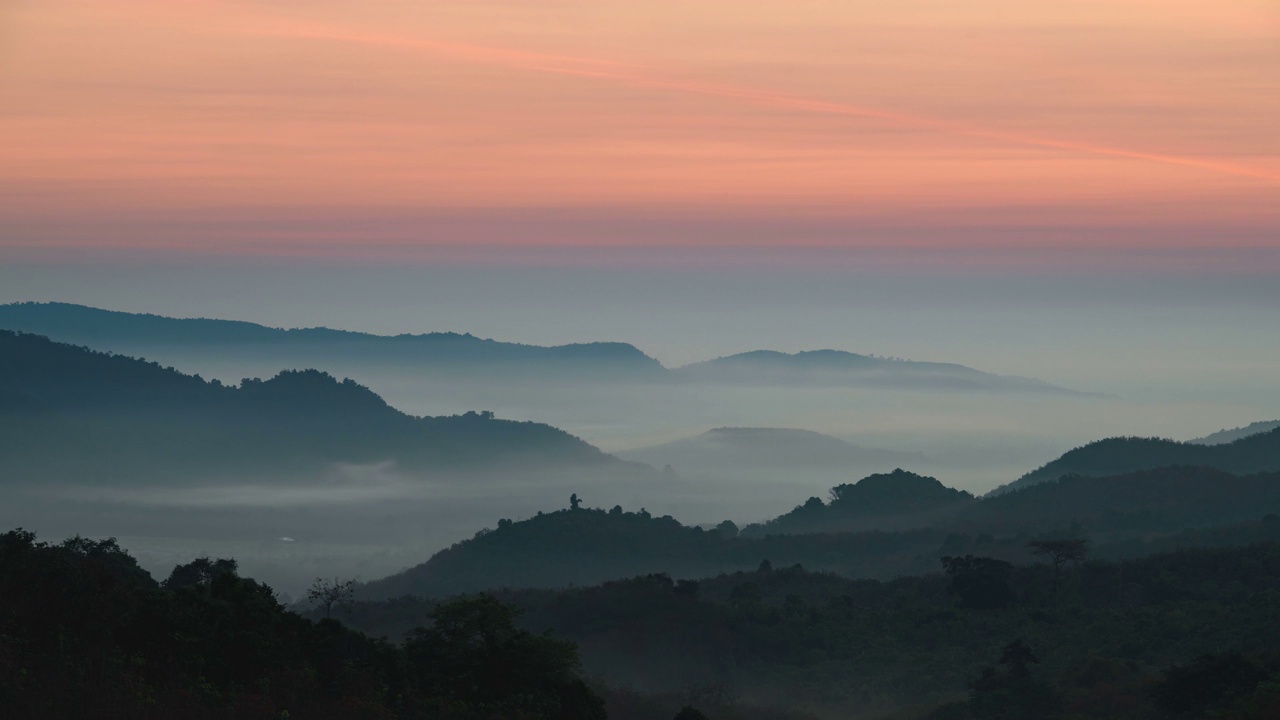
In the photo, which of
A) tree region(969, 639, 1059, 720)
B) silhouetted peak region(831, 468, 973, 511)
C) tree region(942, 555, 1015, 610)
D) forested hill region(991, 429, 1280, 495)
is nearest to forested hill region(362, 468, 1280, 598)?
silhouetted peak region(831, 468, 973, 511)

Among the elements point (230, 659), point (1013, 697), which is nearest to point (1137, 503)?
point (1013, 697)

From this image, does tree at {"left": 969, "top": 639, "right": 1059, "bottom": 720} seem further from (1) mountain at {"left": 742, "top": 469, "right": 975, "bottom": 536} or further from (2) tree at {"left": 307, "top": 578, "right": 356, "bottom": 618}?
(1) mountain at {"left": 742, "top": 469, "right": 975, "bottom": 536}

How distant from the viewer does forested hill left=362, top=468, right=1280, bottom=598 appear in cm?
12331

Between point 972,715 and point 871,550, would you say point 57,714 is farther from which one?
point 871,550

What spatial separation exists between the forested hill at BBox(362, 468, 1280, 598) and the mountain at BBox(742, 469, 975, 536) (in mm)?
7280

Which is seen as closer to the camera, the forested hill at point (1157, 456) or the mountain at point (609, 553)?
the mountain at point (609, 553)

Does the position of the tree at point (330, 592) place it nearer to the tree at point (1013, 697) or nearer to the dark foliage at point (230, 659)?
the dark foliage at point (230, 659)

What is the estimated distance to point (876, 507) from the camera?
164500 mm

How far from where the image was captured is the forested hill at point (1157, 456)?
534ft

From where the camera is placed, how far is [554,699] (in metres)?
35.8

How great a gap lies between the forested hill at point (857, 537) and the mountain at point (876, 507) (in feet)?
23.9

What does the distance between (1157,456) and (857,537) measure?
56380 millimetres


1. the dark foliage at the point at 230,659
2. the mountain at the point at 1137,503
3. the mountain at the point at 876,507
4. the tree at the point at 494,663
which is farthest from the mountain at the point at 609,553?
the dark foliage at the point at 230,659

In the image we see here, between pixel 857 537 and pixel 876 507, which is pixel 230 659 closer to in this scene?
pixel 857 537
